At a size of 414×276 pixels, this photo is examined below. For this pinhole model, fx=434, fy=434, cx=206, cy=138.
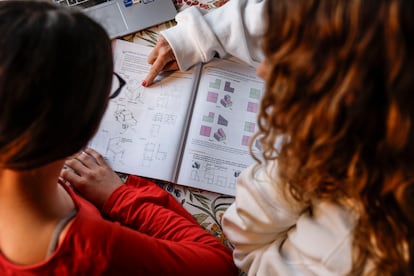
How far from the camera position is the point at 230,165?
0.80m

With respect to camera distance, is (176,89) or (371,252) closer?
(371,252)

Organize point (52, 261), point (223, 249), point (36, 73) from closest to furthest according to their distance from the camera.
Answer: point (36, 73) → point (52, 261) → point (223, 249)

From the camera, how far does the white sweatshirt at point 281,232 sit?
1.81 ft

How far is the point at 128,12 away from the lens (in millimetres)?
877

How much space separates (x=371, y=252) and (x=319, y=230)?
0.07 metres

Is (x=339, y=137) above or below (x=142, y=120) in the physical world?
above

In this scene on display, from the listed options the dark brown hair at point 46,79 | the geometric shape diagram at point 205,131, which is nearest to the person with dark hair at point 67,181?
the dark brown hair at point 46,79

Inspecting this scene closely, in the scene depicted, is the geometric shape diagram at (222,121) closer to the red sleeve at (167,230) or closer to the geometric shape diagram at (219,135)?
the geometric shape diagram at (219,135)

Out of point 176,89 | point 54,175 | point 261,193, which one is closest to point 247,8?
point 176,89

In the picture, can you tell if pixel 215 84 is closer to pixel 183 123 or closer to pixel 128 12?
pixel 183 123

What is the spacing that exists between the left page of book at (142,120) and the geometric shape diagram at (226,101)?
2.5 inches

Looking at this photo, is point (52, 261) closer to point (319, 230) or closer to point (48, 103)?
point (48, 103)

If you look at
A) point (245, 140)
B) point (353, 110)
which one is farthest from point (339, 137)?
point (245, 140)

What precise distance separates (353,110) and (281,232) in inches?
12.0
